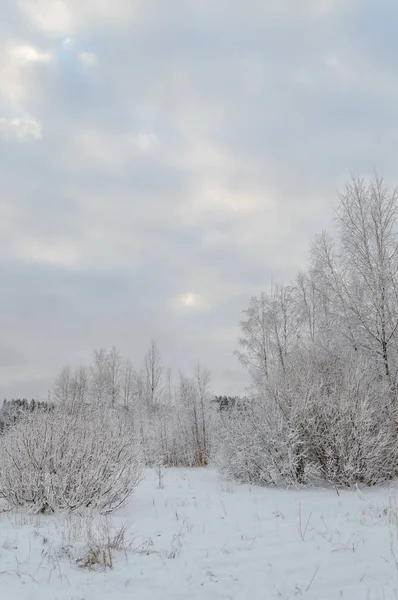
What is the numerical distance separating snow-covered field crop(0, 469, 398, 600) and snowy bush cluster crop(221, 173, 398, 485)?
296 centimetres

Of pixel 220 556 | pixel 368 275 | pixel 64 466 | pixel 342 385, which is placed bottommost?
pixel 220 556

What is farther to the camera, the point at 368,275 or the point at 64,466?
the point at 368,275

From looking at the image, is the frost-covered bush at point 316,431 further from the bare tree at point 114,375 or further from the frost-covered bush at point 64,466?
the bare tree at point 114,375

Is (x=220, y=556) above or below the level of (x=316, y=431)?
below

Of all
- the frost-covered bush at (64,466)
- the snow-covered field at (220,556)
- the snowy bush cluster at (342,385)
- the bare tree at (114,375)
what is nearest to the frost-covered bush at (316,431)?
the snowy bush cluster at (342,385)

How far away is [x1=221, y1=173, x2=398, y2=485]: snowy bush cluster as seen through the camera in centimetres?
1124

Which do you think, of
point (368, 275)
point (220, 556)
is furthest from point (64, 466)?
point (368, 275)

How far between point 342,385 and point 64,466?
819 cm

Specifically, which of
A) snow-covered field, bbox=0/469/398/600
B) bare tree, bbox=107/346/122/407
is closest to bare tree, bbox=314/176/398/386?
snow-covered field, bbox=0/469/398/600

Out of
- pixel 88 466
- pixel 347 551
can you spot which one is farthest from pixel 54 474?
pixel 347 551

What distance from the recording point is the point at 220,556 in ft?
16.9

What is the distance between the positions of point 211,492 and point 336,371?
5458mm

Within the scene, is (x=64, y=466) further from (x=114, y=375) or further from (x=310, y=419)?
(x=114, y=375)

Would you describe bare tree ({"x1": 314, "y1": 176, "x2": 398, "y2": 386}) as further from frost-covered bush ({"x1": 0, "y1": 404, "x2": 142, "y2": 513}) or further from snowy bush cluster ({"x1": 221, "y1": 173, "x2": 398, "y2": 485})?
frost-covered bush ({"x1": 0, "y1": 404, "x2": 142, "y2": 513})
